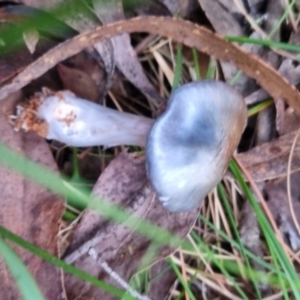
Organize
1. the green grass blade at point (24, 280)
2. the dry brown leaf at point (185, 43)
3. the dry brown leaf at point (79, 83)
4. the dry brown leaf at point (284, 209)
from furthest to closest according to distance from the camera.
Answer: the dry brown leaf at point (284, 209) → the dry brown leaf at point (79, 83) → the dry brown leaf at point (185, 43) → the green grass blade at point (24, 280)

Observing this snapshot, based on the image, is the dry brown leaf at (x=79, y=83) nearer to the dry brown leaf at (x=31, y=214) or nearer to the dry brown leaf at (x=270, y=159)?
the dry brown leaf at (x=31, y=214)

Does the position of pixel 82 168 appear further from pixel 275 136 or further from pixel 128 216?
pixel 275 136

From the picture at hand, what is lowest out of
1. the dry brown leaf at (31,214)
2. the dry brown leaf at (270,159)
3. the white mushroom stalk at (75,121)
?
the dry brown leaf at (270,159)

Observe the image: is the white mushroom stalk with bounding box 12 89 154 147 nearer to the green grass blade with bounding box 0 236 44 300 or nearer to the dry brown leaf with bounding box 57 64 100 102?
the dry brown leaf with bounding box 57 64 100 102

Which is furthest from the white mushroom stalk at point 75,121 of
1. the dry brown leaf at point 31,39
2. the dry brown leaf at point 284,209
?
the dry brown leaf at point 284,209

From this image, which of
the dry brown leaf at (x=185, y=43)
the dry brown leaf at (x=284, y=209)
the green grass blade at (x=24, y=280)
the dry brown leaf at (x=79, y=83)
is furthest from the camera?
the dry brown leaf at (x=284, y=209)

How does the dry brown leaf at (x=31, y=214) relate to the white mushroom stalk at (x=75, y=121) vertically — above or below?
below

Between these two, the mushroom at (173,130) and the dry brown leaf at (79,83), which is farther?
the dry brown leaf at (79,83)
